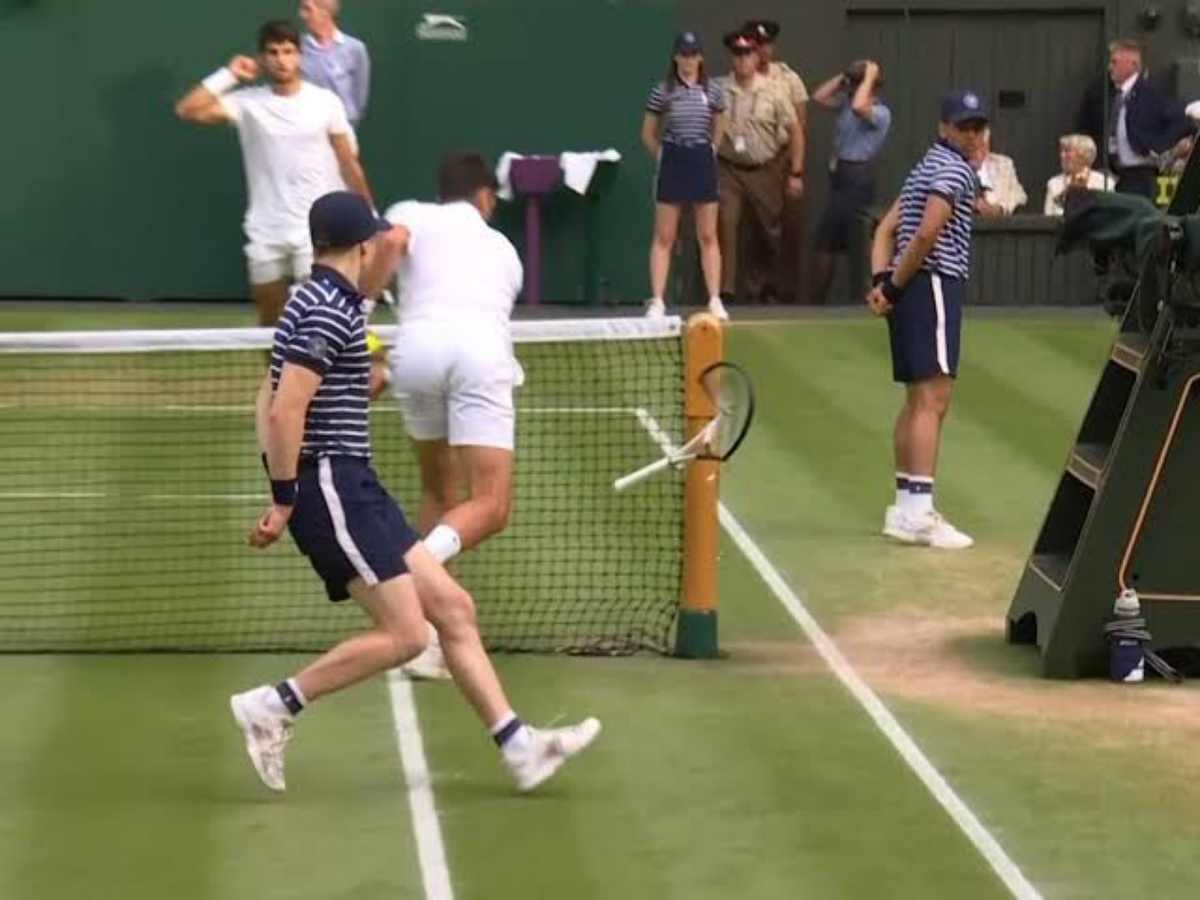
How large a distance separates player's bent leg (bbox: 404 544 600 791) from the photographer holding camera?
576 inches

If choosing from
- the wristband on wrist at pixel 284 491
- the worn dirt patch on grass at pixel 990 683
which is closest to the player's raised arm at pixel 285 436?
the wristband on wrist at pixel 284 491

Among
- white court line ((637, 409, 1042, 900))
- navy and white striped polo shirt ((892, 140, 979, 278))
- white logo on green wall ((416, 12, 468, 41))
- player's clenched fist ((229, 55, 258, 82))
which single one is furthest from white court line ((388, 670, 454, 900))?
white logo on green wall ((416, 12, 468, 41))

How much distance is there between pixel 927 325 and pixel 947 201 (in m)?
0.65

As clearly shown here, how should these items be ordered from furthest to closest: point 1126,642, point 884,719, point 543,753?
point 1126,642 → point 884,719 → point 543,753

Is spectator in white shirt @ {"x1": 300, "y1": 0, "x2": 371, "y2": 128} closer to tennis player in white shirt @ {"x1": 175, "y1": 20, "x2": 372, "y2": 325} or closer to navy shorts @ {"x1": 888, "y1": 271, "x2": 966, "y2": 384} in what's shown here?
tennis player in white shirt @ {"x1": 175, "y1": 20, "x2": 372, "y2": 325}

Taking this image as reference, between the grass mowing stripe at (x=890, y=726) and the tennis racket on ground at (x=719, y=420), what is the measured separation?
0.98 meters

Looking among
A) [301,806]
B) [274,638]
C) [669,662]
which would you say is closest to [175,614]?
[274,638]

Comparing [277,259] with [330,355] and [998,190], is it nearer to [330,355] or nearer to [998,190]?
[330,355]

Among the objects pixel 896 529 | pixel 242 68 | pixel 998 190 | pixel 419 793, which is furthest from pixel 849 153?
pixel 419 793

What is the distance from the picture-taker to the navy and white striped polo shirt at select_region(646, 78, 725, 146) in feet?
72.1

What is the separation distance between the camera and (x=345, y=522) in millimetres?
9492

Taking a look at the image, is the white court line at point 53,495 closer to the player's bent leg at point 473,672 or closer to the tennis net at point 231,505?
the tennis net at point 231,505

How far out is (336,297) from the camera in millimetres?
9484

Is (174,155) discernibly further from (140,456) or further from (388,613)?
(388,613)
